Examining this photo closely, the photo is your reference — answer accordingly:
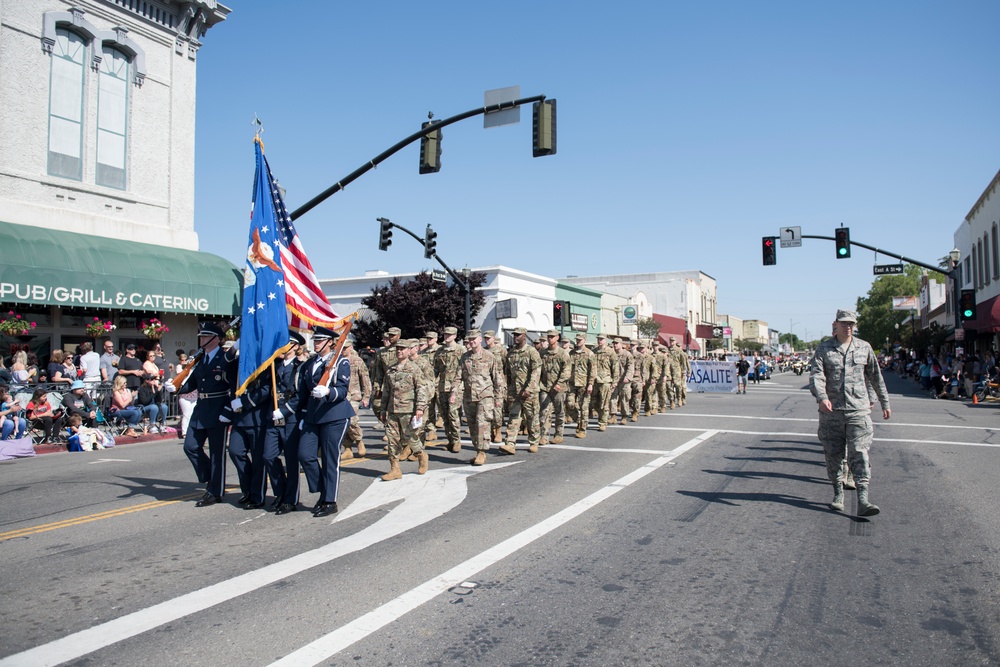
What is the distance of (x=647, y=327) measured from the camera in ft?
202

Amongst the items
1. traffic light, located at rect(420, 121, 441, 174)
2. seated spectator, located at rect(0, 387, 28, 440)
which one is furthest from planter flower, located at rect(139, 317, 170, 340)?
traffic light, located at rect(420, 121, 441, 174)

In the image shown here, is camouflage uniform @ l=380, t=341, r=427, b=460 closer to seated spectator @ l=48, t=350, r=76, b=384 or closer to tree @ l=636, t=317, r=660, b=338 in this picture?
seated spectator @ l=48, t=350, r=76, b=384

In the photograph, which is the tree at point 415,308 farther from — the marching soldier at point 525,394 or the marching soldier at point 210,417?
the marching soldier at point 210,417

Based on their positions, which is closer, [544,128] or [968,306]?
[544,128]

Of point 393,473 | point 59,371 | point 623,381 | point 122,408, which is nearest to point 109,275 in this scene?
point 59,371

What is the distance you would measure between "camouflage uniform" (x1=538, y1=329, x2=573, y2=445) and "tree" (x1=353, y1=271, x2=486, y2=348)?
26.7 meters

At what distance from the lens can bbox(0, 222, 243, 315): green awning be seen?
15961 mm

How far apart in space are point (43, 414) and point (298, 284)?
7.93m

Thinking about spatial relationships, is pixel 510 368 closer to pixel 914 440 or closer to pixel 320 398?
pixel 320 398

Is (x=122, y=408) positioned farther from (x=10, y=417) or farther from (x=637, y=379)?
(x=637, y=379)

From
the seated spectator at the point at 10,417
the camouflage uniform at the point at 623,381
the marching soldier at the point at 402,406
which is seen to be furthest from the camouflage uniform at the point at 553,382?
the seated spectator at the point at 10,417

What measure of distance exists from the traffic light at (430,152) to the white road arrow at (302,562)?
25.4 ft

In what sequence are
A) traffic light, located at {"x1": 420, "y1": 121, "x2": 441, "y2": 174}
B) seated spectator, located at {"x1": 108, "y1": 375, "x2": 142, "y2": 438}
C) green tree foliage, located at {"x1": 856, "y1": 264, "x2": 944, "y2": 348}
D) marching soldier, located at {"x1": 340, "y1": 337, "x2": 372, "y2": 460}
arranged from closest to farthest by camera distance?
1. marching soldier, located at {"x1": 340, "y1": 337, "x2": 372, "y2": 460}
2. seated spectator, located at {"x1": 108, "y1": 375, "x2": 142, "y2": 438}
3. traffic light, located at {"x1": 420, "y1": 121, "x2": 441, "y2": 174}
4. green tree foliage, located at {"x1": 856, "y1": 264, "x2": 944, "y2": 348}

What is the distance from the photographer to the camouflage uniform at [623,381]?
1574 centimetres
